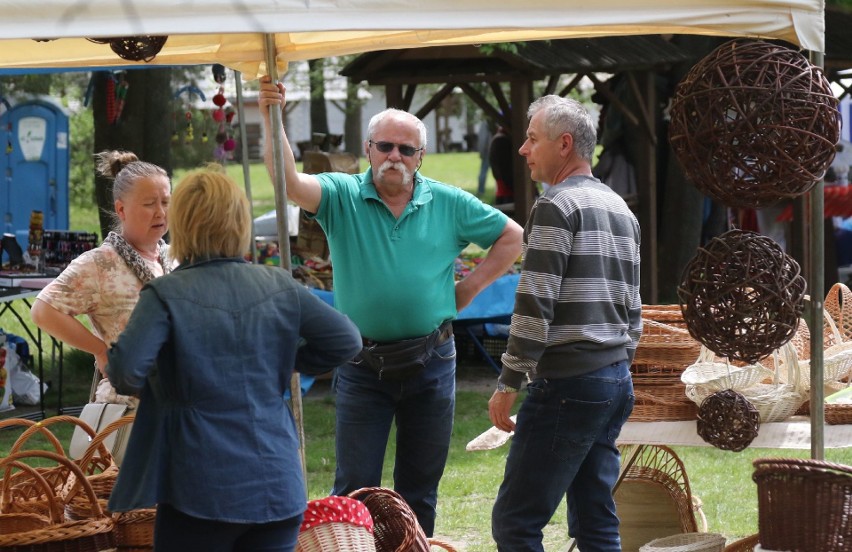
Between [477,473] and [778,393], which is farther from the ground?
[778,393]

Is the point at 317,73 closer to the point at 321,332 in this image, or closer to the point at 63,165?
the point at 63,165

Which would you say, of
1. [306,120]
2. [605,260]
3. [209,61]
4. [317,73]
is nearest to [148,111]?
[209,61]

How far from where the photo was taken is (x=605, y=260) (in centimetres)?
365

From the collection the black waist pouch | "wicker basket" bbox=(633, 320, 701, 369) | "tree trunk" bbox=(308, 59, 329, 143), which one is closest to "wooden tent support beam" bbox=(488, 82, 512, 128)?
"wicker basket" bbox=(633, 320, 701, 369)

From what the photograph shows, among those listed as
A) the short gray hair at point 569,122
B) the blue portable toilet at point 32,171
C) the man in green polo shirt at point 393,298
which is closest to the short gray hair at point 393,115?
the man in green polo shirt at point 393,298

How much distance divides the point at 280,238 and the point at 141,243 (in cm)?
54

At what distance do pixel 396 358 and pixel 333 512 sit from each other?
2.49 ft

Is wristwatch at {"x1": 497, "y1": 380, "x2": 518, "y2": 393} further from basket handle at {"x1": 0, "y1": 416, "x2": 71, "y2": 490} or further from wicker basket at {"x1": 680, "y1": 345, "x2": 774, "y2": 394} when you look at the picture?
basket handle at {"x1": 0, "y1": 416, "x2": 71, "y2": 490}

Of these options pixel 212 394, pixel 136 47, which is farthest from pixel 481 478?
pixel 212 394

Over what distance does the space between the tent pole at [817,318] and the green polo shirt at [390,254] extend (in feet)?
4.04

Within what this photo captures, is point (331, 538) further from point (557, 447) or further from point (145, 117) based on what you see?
point (145, 117)

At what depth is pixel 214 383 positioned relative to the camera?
2.87m

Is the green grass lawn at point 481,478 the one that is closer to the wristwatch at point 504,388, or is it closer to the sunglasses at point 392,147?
the wristwatch at point 504,388

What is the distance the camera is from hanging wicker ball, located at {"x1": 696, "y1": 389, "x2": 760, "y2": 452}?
13.0ft
